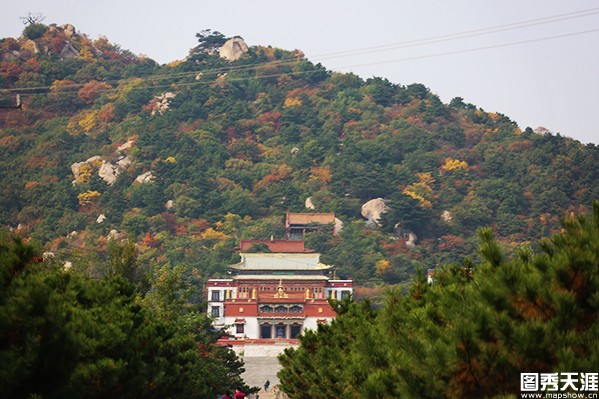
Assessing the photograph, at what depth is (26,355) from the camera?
9.28 metres

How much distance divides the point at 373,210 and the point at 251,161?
703 inches

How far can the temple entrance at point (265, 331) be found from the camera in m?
67.8

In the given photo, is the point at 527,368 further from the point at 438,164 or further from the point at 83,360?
the point at 438,164

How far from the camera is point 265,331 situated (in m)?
68.1

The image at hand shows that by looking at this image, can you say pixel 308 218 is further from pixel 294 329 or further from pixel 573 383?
pixel 573 383

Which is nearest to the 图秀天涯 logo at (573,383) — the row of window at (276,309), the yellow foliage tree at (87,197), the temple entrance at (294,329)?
the temple entrance at (294,329)

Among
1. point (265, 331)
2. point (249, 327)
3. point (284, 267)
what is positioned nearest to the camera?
point (249, 327)

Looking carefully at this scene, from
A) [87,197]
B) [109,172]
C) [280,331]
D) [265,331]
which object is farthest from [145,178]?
[280,331]

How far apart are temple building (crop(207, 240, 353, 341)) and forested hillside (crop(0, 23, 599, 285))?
363cm

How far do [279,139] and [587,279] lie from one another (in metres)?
96.5

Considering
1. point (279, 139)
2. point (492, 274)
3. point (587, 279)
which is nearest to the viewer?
point (587, 279)

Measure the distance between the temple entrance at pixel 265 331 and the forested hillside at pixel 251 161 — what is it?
733 centimetres

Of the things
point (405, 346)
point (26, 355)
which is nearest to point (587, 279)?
point (405, 346)

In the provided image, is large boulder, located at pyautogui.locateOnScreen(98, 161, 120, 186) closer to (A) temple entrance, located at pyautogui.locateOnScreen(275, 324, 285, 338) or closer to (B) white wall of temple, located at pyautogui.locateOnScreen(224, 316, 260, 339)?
(B) white wall of temple, located at pyautogui.locateOnScreen(224, 316, 260, 339)
